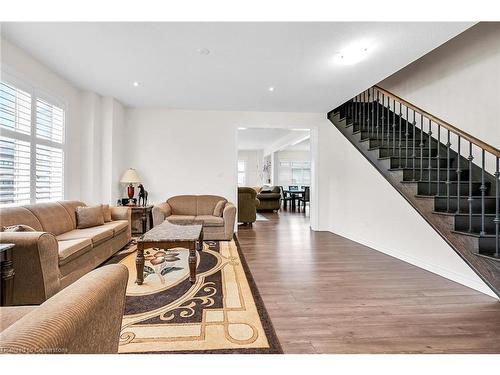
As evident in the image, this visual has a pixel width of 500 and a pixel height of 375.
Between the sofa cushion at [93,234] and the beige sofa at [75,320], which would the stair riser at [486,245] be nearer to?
the beige sofa at [75,320]

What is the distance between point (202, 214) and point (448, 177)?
4022mm

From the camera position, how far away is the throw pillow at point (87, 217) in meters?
3.70

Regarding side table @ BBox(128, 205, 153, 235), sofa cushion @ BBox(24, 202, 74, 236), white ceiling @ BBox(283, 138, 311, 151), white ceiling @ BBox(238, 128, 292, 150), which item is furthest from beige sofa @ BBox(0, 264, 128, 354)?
white ceiling @ BBox(283, 138, 311, 151)

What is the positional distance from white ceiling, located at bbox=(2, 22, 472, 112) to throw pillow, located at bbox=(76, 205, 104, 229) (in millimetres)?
1942

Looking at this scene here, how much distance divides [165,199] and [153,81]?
2.46 m

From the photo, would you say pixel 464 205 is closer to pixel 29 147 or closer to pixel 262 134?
pixel 29 147

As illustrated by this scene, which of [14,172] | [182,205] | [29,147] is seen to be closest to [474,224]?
[182,205]

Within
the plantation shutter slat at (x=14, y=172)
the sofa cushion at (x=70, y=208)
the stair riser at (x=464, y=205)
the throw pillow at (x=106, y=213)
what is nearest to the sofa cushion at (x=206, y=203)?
the throw pillow at (x=106, y=213)

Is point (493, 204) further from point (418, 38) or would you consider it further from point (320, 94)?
point (320, 94)

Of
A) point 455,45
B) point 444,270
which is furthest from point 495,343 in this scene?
point 455,45

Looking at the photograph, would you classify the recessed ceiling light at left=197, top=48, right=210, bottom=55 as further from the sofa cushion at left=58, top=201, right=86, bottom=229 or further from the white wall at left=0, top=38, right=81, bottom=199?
the sofa cushion at left=58, top=201, right=86, bottom=229

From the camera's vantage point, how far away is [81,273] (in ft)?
9.32

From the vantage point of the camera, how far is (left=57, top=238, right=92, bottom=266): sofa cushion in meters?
2.49

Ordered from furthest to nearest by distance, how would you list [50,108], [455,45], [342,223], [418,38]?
[342,223]
[50,108]
[455,45]
[418,38]
